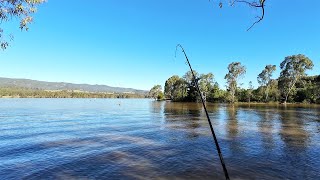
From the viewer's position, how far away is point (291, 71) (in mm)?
121625

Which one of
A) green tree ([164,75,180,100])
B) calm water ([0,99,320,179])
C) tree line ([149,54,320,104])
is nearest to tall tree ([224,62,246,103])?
tree line ([149,54,320,104])

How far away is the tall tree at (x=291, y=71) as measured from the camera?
117 metres

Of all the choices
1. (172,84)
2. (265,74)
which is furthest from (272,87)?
(172,84)

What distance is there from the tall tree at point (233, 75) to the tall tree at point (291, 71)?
668 inches

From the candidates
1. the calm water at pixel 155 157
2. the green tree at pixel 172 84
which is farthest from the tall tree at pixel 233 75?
the calm water at pixel 155 157

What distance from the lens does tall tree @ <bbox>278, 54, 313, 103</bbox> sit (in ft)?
385

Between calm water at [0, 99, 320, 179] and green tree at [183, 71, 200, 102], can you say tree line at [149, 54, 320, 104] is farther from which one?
calm water at [0, 99, 320, 179]

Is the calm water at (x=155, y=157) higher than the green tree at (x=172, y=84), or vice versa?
the green tree at (x=172, y=84)

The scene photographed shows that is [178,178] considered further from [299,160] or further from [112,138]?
[112,138]

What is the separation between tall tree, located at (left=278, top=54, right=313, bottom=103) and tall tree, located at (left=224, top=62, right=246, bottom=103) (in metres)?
17.0

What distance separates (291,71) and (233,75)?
2430 centimetres

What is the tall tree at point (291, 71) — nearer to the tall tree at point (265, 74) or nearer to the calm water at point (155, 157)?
the tall tree at point (265, 74)

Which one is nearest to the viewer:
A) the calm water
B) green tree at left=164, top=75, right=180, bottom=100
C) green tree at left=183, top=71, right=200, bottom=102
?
the calm water

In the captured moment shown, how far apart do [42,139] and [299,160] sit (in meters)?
20.4
